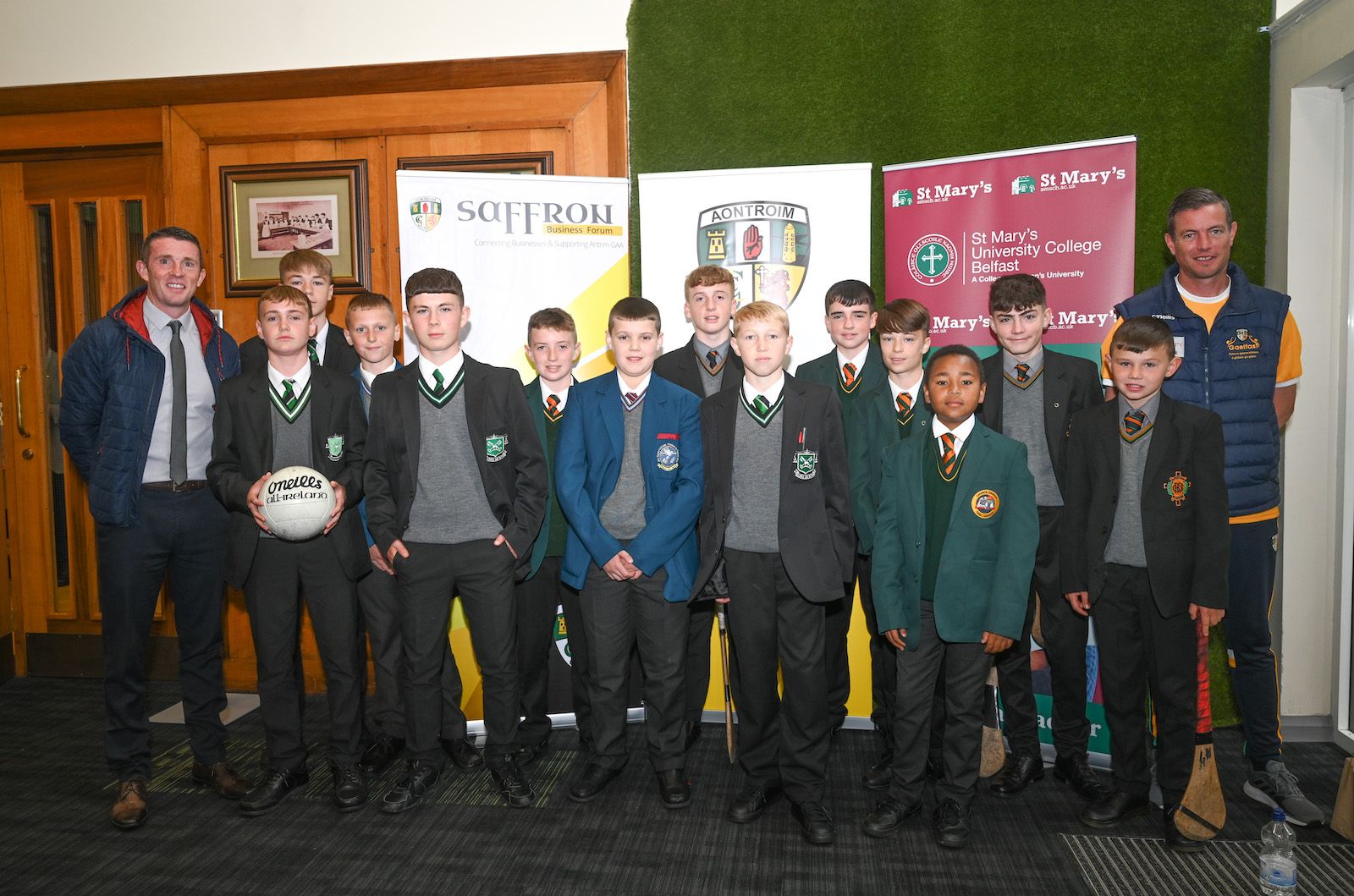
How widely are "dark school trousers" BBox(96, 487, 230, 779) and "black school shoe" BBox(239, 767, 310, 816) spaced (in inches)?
9.6

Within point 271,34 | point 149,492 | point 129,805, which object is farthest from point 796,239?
point 129,805

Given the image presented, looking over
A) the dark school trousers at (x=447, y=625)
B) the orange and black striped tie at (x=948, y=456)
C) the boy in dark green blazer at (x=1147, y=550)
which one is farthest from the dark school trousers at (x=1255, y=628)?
the dark school trousers at (x=447, y=625)

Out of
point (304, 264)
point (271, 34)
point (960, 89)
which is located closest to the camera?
point (304, 264)

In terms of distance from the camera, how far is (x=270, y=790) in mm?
2941

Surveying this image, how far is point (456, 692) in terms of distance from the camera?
338cm

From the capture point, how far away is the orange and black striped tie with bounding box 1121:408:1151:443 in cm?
267

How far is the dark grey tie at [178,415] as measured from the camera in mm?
2980

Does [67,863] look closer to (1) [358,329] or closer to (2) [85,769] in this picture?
(2) [85,769]

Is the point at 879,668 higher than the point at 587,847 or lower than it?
higher

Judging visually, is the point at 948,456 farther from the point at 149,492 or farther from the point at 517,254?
the point at 149,492

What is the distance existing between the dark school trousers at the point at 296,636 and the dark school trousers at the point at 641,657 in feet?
2.72

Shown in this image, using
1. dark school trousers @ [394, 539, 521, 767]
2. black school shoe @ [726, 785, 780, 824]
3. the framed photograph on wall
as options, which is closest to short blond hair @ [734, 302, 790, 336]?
dark school trousers @ [394, 539, 521, 767]

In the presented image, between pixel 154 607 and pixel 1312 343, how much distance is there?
14.4ft

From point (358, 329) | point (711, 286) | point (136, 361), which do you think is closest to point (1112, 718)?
point (711, 286)
